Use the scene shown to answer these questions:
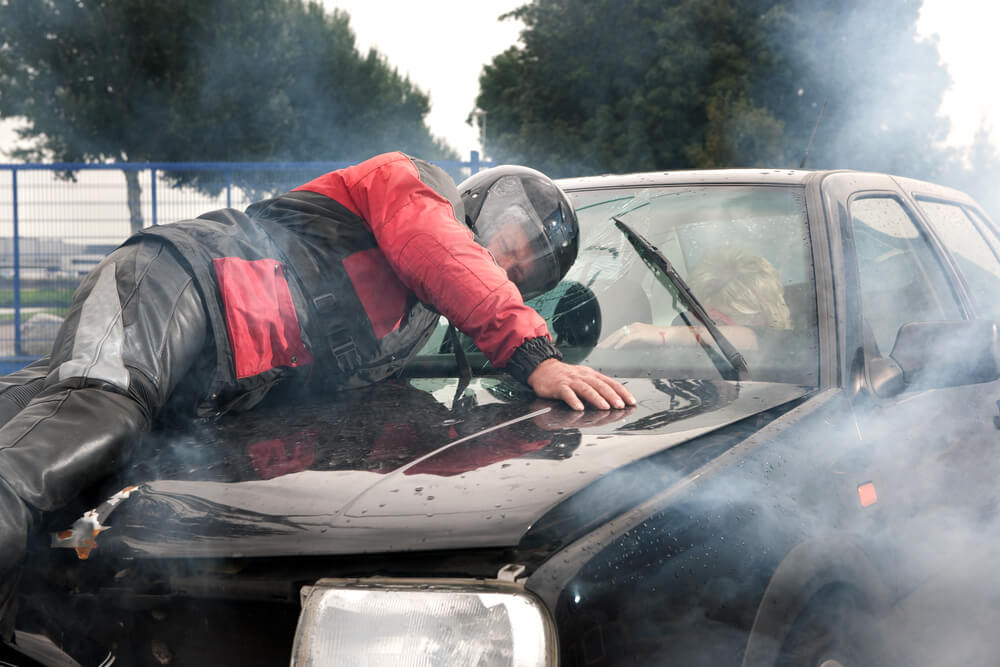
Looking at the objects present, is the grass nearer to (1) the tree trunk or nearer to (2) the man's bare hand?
(1) the tree trunk

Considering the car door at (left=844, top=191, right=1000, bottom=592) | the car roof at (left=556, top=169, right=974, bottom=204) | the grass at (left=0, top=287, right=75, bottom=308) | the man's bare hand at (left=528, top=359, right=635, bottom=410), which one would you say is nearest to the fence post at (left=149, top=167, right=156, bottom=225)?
the grass at (left=0, top=287, right=75, bottom=308)

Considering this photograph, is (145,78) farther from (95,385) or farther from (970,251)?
(95,385)

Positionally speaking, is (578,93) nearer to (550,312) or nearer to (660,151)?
(660,151)

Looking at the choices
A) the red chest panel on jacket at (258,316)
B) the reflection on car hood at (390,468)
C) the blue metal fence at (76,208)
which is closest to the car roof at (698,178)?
the reflection on car hood at (390,468)

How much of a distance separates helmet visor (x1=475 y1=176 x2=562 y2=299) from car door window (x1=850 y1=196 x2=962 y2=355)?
810mm

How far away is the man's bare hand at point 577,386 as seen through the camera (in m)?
1.88

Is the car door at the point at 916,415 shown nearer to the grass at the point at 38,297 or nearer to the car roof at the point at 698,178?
the car roof at the point at 698,178

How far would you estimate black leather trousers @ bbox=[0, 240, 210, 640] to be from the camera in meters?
1.54

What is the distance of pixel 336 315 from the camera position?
234 centimetres

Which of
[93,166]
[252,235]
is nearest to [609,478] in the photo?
[252,235]

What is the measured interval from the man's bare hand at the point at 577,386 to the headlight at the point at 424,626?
718 mm

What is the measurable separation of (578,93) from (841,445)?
34518 mm

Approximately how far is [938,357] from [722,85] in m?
28.4

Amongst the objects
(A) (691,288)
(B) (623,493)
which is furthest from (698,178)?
(B) (623,493)
